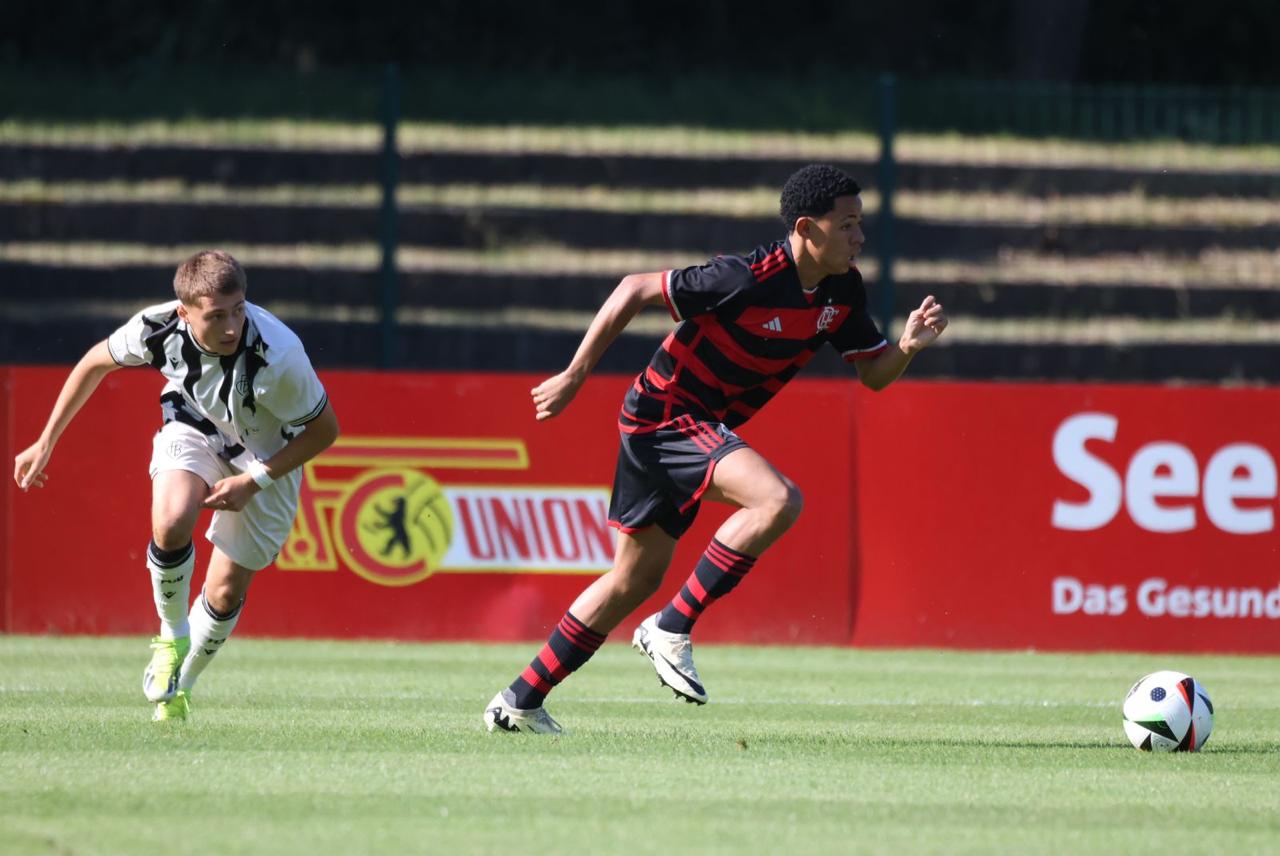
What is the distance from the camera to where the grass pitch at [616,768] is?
203 inches

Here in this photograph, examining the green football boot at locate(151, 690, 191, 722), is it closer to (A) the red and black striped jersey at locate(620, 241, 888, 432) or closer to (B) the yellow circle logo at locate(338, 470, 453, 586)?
(A) the red and black striped jersey at locate(620, 241, 888, 432)

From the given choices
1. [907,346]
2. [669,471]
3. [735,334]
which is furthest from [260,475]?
[907,346]

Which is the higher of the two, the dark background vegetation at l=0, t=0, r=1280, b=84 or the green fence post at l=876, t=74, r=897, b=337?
the dark background vegetation at l=0, t=0, r=1280, b=84

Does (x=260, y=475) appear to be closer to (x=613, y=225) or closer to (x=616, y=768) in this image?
(x=616, y=768)

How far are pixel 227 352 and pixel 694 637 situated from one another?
5151mm

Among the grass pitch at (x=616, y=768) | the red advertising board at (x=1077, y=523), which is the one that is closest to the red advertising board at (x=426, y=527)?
the red advertising board at (x=1077, y=523)

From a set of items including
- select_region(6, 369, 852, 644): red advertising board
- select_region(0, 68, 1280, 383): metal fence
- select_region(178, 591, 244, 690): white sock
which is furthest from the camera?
select_region(0, 68, 1280, 383): metal fence

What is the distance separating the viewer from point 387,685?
9352 mm

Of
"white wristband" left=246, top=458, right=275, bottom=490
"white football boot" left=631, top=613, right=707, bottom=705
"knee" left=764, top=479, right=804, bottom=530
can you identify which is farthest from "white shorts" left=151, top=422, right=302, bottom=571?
"knee" left=764, top=479, right=804, bottom=530

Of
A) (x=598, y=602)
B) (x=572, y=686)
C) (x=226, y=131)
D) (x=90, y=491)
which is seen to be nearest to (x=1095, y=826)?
(x=598, y=602)

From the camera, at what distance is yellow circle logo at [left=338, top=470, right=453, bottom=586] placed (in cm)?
1165

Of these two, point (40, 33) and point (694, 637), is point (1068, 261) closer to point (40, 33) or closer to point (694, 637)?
point (694, 637)

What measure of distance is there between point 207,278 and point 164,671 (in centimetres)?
149

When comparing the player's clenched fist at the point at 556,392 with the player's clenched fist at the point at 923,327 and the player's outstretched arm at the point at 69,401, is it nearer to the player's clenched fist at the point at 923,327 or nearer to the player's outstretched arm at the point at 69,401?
the player's clenched fist at the point at 923,327
